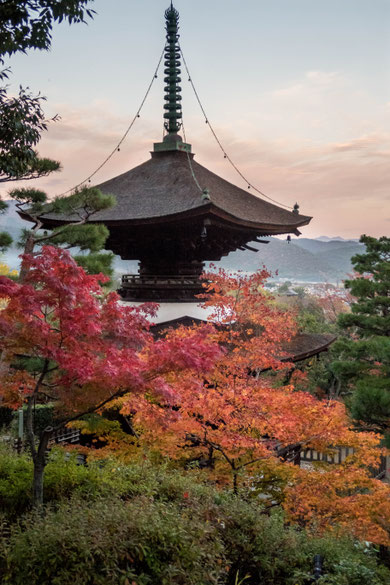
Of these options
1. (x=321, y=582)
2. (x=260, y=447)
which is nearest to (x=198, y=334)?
(x=260, y=447)

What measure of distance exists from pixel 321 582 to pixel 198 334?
2.95m

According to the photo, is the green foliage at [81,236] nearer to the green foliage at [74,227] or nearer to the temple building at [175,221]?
the green foliage at [74,227]

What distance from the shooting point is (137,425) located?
8.33 metres

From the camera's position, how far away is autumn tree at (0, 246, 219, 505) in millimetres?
4898

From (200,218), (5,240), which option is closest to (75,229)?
(5,240)

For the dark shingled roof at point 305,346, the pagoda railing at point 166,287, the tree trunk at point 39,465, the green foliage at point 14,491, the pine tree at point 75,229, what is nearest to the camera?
the tree trunk at point 39,465

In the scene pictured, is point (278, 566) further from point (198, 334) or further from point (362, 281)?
point (362, 281)

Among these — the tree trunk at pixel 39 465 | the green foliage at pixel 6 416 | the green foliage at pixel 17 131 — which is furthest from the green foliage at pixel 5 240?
the green foliage at pixel 6 416

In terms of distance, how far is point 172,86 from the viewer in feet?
46.0

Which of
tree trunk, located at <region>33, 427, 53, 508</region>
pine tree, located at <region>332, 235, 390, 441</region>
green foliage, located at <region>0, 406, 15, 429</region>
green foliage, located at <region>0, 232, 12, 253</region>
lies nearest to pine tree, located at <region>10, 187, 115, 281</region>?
green foliage, located at <region>0, 232, 12, 253</region>

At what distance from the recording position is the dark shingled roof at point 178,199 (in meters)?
11.0

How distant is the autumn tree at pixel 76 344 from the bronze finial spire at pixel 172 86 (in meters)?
9.31

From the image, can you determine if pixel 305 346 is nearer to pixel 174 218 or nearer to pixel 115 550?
pixel 174 218

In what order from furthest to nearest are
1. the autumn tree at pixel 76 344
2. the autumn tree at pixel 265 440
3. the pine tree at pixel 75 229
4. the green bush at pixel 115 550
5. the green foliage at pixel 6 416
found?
the green foliage at pixel 6 416 → the pine tree at pixel 75 229 → the autumn tree at pixel 265 440 → the autumn tree at pixel 76 344 → the green bush at pixel 115 550
